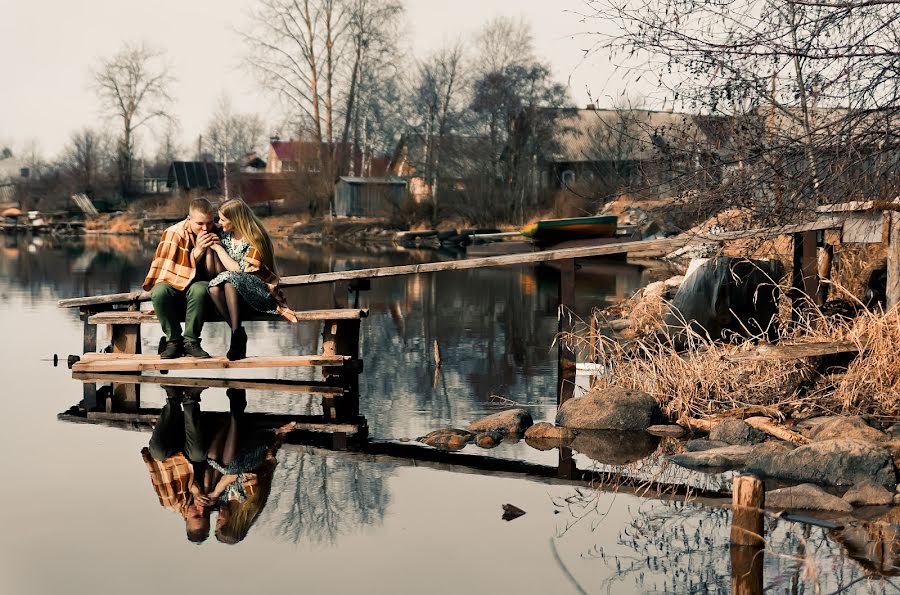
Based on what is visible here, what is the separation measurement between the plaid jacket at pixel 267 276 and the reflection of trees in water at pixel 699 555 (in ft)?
16.1

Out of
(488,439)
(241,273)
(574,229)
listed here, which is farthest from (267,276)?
(574,229)

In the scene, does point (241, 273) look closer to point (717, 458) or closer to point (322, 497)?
point (322, 497)

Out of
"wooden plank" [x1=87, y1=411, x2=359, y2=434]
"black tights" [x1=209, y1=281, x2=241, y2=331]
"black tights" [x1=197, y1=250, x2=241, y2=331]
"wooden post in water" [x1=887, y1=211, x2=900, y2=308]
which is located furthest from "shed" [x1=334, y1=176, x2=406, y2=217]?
"wooden post in water" [x1=887, y1=211, x2=900, y2=308]

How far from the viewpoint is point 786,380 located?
34.2 ft

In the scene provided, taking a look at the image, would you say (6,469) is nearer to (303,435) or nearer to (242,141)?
(303,435)

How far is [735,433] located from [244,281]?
192 inches

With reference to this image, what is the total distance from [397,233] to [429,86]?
11.4m

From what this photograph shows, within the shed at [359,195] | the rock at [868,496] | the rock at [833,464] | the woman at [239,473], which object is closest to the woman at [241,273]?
the woman at [239,473]

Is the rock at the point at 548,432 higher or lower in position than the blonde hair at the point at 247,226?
lower

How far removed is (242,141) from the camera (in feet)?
431

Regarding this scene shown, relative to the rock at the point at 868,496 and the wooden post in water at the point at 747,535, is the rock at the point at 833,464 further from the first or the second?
the wooden post in water at the point at 747,535

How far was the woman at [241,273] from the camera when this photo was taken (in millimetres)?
11445

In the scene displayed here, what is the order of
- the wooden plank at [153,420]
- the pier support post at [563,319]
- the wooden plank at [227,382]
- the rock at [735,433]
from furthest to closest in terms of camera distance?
1. the pier support post at [563,319]
2. the wooden plank at [227,382]
3. the wooden plank at [153,420]
4. the rock at [735,433]

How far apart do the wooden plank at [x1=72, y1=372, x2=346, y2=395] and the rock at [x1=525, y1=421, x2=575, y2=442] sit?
2.75m
